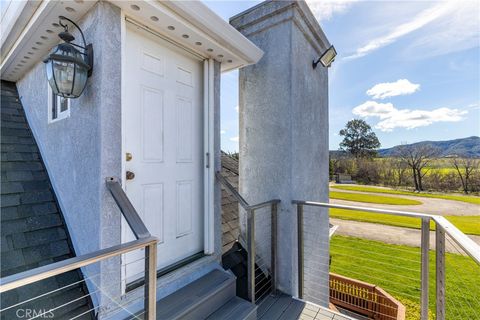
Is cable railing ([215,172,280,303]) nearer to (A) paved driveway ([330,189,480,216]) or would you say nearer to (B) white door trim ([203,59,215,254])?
(B) white door trim ([203,59,215,254])

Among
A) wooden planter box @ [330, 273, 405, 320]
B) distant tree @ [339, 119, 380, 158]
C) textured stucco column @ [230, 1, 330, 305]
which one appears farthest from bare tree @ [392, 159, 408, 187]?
textured stucco column @ [230, 1, 330, 305]

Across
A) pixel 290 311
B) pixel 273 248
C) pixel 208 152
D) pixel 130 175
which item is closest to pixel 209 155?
pixel 208 152

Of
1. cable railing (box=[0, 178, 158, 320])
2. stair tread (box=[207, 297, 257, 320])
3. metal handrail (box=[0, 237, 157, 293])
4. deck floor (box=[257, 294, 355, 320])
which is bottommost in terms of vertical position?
deck floor (box=[257, 294, 355, 320])

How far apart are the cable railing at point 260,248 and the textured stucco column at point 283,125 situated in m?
0.07

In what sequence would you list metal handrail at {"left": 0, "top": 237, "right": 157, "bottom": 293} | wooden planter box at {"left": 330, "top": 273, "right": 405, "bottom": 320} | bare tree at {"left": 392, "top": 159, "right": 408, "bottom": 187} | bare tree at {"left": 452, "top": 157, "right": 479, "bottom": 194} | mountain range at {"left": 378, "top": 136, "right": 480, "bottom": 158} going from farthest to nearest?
1. bare tree at {"left": 392, "top": 159, "right": 408, "bottom": 187}
2. mountain range at {"left": 378, "top": 136, "right": 480, "bottom": 158}
3. bare tree at {"left": 452, "top": 157, "right": 479, "bottom": 194}
4. wooden planter box at {"left": 330, "top": 273, "right": 405, "bottom": 320}
5. metal handrail at {"left": 0, "top": 237, "right": 157, "bottom": 293}

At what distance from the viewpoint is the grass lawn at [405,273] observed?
4.00 m

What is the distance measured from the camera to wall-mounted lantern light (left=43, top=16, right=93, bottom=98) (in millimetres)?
1464

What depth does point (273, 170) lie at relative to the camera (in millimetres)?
2711

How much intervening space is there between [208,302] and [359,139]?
3024 centimetres

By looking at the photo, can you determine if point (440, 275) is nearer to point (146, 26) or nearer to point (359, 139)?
point (146, 26)

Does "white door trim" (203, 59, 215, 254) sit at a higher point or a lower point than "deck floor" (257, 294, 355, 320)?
higher

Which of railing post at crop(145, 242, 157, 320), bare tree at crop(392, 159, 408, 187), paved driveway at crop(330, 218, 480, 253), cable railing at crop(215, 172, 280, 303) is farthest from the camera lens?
bare tree at crop(392, 159, 408, 187)

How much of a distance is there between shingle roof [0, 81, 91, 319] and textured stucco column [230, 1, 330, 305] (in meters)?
1.93

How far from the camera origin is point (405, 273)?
5996 millimetres
